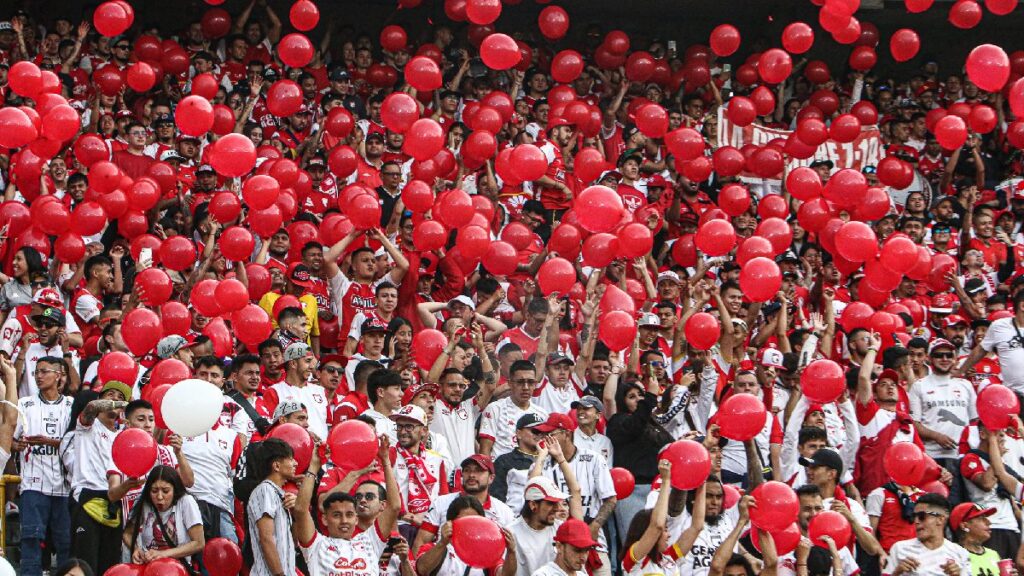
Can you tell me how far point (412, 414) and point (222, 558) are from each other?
140 cm

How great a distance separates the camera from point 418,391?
30.1ft

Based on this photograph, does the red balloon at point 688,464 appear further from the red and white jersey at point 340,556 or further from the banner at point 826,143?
the banner at point 826,143

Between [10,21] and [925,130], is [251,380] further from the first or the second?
[925,130]

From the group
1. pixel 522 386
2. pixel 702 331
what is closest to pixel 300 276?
pixel 522 386

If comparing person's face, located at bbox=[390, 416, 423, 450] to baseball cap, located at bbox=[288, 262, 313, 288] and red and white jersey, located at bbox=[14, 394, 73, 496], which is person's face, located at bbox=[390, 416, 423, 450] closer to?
red and white jersey, located at bbox=[14, 394, 73, 496]

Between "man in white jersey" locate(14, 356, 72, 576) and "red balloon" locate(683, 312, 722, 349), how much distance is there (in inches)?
156

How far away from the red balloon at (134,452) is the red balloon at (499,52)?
5.44 meters

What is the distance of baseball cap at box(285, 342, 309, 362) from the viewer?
9.30 meters

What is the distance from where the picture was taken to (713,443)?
29.5 feet

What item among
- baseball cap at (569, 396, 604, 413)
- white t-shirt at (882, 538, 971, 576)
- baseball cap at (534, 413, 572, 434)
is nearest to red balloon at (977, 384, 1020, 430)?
white t-shirt at (882, 538, 971, 576)

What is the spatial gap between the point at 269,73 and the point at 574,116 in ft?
8.46

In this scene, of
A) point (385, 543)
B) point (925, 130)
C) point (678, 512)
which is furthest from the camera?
point (925, 130)

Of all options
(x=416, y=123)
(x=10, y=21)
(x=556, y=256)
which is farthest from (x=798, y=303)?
(x=10, y=21)

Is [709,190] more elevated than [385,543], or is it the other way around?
[385,543]
